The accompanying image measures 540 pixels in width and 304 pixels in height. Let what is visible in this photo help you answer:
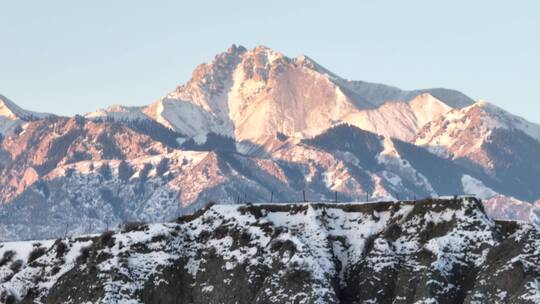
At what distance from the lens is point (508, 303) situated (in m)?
192

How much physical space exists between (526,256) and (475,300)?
404 inches

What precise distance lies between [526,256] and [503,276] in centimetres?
526

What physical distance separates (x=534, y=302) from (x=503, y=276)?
10238mm

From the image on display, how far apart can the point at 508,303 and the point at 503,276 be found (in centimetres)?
633

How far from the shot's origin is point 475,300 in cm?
19725

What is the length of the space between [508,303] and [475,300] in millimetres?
6807

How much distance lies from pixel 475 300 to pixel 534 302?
1186 cm

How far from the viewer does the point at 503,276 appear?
646 feet

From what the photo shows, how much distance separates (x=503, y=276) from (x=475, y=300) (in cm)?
538

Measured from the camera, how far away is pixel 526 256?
654 feet

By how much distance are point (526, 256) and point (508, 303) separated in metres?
10.6

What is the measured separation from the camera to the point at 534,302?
615 ft
